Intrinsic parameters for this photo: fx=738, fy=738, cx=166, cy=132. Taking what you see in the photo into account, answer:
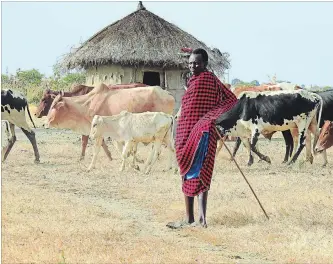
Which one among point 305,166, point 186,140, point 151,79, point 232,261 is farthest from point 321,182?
point 151,79

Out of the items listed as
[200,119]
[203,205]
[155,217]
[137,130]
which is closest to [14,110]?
[137,130]

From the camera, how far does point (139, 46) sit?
20609 millimetres

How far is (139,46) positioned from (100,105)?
196 inches

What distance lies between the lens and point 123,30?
2116cm

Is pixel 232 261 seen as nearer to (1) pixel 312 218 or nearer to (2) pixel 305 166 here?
(1) pixel 312 218

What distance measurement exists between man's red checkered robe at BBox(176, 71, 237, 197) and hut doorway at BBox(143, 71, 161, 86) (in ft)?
48.5

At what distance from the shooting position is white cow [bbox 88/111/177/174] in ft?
44.9

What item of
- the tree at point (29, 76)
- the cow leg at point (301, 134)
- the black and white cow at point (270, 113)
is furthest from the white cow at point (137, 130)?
the tree at point (29, 76)

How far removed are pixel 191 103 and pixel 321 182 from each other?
437cm

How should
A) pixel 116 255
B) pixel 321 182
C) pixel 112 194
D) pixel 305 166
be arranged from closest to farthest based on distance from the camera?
pixel 116 255 → pixel 112 194 → pixel 321 182 → pixel 305 166

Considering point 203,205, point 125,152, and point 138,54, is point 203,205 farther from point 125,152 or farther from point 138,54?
point 138,54

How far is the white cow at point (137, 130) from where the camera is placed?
13.7 metres

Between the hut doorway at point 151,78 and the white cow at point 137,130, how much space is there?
8.96m

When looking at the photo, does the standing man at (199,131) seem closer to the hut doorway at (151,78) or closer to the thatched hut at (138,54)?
the thatched hut at (138,54)
